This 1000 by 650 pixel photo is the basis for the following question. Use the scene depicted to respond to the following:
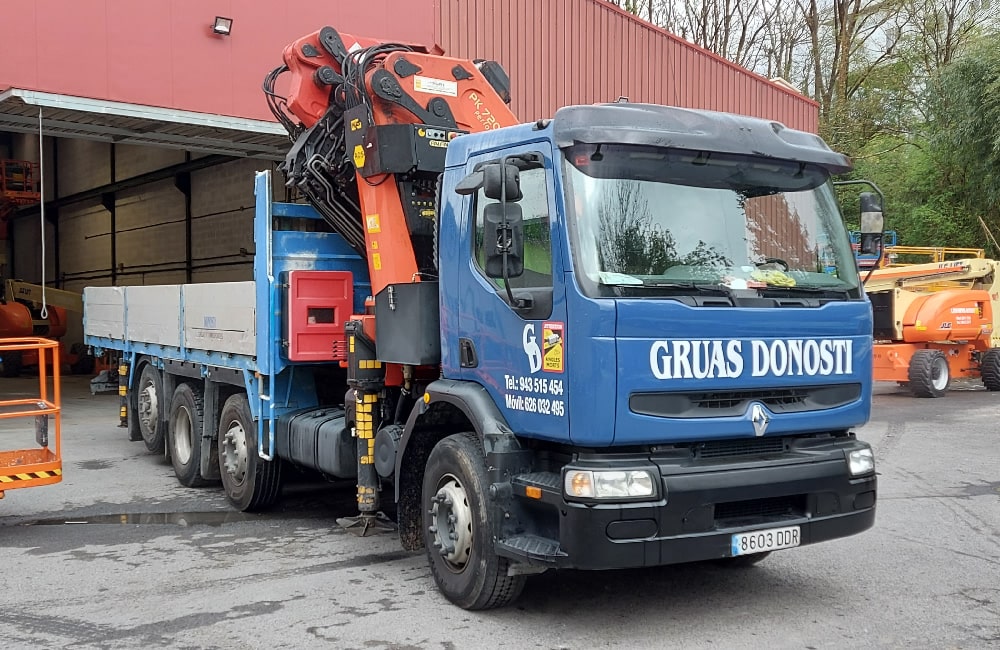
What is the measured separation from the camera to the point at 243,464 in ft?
26.9

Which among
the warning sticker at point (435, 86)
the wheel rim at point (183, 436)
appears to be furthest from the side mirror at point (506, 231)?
the wheel rim at point (183, 436)

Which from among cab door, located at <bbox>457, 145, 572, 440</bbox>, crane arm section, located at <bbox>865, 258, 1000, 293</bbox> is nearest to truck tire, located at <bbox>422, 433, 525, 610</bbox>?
cab door, located at <bbox>457, 145, 572, 440</bbox>

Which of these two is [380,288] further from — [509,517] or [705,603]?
[705,603]

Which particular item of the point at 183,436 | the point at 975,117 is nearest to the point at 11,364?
the point at 183,436

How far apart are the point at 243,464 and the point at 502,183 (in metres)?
4.44

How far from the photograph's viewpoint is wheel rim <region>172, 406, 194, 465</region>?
9.33 m

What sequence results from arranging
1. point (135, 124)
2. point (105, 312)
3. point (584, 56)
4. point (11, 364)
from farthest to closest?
point (11, 364) < point (584, 56) < point (135, 124) < point (105, 312)

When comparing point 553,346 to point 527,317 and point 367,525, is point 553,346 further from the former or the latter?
point 367,525

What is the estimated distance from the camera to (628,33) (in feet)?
60.6

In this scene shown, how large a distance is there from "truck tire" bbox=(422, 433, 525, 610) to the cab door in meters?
0.37

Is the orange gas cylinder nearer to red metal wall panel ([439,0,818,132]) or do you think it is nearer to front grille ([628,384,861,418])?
red metal wall panel ([439,0,818,132])

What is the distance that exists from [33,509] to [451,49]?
10.3 metres

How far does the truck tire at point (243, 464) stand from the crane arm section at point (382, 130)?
5.93 ft

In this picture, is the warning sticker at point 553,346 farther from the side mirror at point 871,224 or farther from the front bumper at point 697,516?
the side mirror at point 871,224
